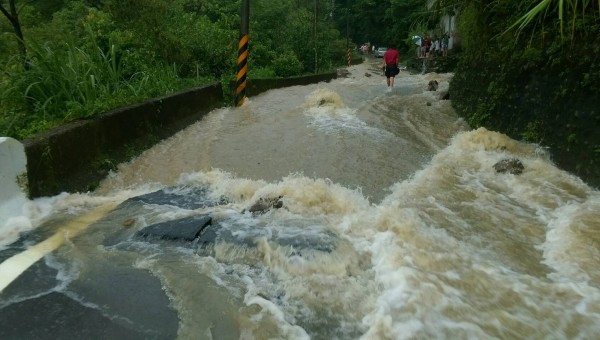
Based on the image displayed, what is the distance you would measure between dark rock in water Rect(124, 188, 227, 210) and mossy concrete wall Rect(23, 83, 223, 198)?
83 centimetres

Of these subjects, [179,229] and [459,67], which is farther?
[459,67]

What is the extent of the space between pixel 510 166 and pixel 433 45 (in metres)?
26.4

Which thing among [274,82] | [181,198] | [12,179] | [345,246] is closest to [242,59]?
[274,82]

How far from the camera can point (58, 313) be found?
3297 mm

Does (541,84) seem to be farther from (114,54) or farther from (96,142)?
(114,54)

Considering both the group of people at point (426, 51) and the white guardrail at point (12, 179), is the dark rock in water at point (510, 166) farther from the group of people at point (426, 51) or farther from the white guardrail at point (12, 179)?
the group of people at point (426, 51)

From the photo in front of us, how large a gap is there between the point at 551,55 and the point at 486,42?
2907mm

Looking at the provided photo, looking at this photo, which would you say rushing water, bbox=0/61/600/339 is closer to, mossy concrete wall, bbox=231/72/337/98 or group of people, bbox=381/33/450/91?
mossy concrete wall, bbox=231/72/337/98

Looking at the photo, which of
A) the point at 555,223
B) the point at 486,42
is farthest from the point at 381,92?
the point at 555,223

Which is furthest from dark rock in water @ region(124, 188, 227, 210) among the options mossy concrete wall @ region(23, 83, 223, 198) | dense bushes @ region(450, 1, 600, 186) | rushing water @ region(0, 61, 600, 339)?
dense bushes @ region(450, 1, 600, 186)

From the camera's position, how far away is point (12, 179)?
486cm

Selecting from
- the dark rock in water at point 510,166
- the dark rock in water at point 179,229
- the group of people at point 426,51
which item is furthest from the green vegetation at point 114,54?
the dark rock in water at point 510,166

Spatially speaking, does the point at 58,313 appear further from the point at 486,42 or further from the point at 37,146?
the point at 486,42

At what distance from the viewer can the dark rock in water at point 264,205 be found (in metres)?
5.18
